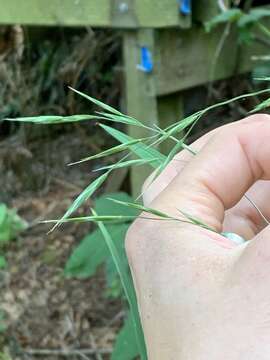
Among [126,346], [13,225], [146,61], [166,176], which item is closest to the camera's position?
[166,176]

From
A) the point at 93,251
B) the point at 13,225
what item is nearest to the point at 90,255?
the point at 93,251

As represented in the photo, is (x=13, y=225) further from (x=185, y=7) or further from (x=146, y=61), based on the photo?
(x=185, y=7)

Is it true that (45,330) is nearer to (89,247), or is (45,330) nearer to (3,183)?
(89,247)

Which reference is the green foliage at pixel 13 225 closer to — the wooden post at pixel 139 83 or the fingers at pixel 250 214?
the wooden post at pixel 139 83

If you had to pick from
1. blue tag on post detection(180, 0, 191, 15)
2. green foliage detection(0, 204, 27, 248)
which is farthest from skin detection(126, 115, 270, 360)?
green foliage detection(0, 204, 27, 248)

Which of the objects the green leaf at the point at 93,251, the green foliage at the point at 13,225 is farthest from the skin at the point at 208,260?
the green foliage at the point at 13,225

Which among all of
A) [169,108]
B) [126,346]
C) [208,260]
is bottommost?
[126,346]

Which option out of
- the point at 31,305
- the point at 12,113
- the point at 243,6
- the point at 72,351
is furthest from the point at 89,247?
the point at 12,113
